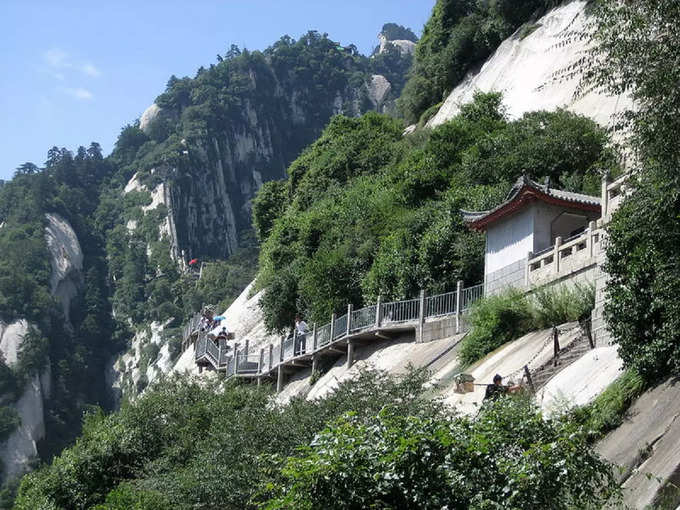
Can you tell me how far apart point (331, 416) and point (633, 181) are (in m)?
7.25

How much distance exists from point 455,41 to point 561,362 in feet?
143

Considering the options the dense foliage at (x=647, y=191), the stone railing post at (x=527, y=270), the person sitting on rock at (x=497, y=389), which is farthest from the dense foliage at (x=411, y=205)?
the dense foliage at (x=647, y=191)

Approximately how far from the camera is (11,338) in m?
117

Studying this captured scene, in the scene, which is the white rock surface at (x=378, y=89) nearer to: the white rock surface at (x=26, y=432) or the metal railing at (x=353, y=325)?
the white rock surface at (x=26, y=432)

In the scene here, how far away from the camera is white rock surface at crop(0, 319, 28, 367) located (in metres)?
116

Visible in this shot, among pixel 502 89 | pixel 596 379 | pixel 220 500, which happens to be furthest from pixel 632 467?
pixel 502 89

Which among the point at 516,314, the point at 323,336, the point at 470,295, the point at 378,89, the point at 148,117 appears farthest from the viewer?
the point at 378,89

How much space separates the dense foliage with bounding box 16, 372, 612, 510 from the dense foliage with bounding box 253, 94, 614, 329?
26.9ft

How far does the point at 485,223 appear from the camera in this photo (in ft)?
109

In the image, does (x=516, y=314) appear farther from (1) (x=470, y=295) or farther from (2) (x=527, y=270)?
(1) (x=470, y=295)

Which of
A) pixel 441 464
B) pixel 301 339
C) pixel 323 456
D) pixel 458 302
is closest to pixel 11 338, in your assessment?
pixel 301 339

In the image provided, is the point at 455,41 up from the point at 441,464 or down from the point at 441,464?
up

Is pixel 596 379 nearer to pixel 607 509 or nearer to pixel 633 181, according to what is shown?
pixel 633 181

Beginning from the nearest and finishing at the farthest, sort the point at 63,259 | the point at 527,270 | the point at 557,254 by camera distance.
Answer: the point at 557,254, the point at 527,270, the point at 63,259
